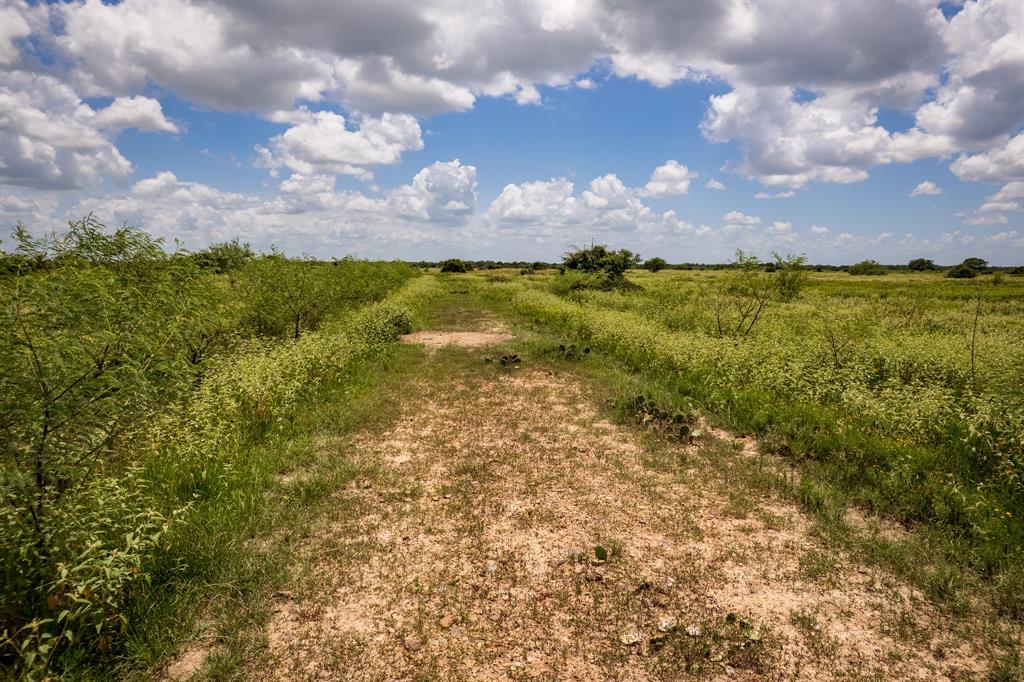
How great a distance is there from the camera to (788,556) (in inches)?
196

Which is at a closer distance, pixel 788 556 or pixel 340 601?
pixel 340 601

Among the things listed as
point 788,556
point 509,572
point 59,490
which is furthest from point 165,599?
point 788,556

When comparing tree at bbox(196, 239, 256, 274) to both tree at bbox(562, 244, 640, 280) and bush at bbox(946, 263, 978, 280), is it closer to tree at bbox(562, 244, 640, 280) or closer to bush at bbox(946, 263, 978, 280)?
tree at bbox(562, 244, 640, 280)

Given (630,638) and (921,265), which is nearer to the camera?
(630,638)

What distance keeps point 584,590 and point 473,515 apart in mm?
1832

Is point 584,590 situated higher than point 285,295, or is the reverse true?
point 285,295

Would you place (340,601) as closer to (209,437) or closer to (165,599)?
(165,599)

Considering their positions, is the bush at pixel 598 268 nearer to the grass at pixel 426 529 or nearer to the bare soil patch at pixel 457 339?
the bare soil patch at pixel 457 339

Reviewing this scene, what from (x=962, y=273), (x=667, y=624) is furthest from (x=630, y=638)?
(x=962, y=273)

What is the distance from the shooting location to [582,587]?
4555 millimetres

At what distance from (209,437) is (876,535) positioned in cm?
885

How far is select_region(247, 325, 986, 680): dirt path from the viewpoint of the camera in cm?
367

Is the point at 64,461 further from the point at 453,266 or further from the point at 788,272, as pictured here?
the point at 453,266

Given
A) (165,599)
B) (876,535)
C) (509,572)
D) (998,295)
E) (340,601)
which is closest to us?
(165,599)
